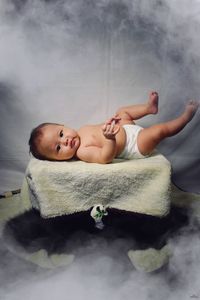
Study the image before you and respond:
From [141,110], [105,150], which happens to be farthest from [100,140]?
[141,110]

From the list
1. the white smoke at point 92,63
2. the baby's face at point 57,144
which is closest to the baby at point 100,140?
the baby's face at point 57,144

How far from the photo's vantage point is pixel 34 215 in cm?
125

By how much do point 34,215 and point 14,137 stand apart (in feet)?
0.87

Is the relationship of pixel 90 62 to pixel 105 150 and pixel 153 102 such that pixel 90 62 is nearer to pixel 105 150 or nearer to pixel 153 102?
pixel 153 102

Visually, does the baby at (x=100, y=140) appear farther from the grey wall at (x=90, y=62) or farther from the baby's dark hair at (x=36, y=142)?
the grey wall at (x=90, y=62)

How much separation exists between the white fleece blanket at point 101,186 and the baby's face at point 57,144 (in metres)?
0.03

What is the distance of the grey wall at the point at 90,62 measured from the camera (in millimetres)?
1243

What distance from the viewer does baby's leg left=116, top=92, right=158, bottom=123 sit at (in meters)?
1.29

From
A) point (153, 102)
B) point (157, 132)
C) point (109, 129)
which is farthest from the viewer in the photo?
point (153, 102)

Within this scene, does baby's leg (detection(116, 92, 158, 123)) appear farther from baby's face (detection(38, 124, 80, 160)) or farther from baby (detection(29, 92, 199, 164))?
baby's face (detection(38, 124, 80, 160))

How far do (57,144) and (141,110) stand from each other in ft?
1.00

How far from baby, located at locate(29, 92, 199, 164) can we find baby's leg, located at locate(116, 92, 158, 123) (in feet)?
0.18

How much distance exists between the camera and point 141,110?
50.8 inches

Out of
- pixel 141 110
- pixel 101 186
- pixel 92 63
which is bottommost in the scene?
pixel 101 186
